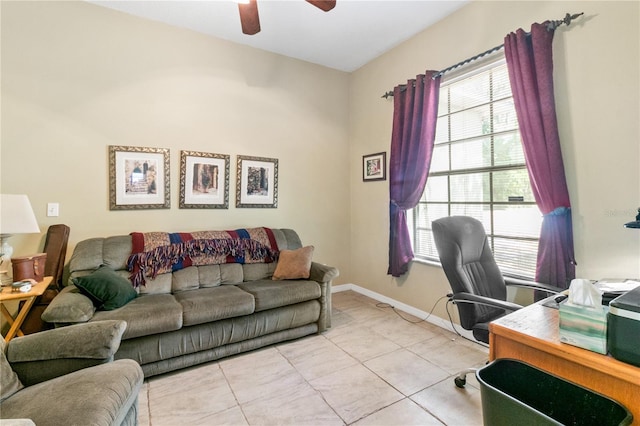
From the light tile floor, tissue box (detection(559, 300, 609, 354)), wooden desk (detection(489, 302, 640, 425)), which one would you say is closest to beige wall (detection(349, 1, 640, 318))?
wooden desk (detection(489, 302, 640, 425))

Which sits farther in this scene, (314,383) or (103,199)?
(103,199)

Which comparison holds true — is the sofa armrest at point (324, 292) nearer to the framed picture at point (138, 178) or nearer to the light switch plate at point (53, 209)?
the framed picture at point (138, 178)

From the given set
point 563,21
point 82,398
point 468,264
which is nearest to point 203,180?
point 82,398

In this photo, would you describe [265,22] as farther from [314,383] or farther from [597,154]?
[314,383]

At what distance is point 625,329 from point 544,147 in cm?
167

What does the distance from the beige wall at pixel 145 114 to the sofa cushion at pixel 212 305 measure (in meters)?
1.07

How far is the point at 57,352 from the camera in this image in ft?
4.58

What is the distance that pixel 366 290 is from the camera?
4043mm

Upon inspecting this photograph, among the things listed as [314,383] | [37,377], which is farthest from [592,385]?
[37,377]

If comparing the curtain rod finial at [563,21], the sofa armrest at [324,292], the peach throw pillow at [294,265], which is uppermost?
the curtain rod finial at [563,21]

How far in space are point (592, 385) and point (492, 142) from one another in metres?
2.18

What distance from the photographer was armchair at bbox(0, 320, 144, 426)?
1.11m

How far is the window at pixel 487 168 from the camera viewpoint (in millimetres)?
2449

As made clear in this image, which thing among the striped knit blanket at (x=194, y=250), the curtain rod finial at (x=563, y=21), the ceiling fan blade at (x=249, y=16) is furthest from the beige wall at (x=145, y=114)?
the curtain rod finial at (x=563, y=21)
